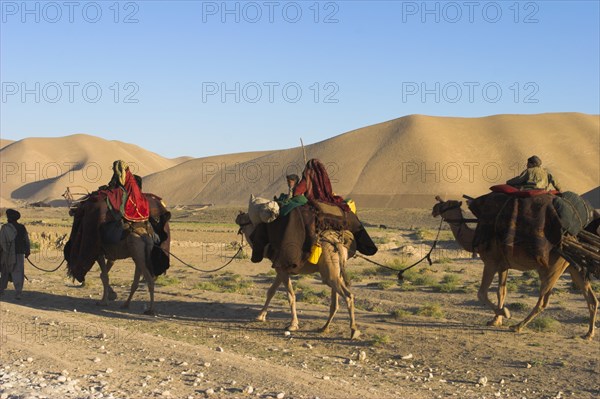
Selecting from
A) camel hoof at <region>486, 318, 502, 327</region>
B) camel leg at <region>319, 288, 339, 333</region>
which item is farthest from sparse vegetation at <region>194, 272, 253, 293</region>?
camel hoof at <region>486, 318, 502, 327</region>

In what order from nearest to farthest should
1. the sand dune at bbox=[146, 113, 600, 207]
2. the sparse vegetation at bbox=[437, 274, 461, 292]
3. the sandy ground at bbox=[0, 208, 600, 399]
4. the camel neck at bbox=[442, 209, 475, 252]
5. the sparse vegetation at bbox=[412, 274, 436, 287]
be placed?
1. the sandy ground at bbox=[0, 208, 600, 399]
2. the camel neck at bbox=[442, 209, 475, 252]
3. the sparse vegetation at bbox=[437, 274, 461, 292]
4. the sparse vegetation at bbox=[412, 274, 436, 287]
5. the sand dune at bbox=[146, 113, 600, 207]

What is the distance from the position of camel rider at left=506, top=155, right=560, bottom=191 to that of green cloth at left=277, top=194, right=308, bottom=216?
345 cm

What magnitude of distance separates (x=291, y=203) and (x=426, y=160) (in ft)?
347

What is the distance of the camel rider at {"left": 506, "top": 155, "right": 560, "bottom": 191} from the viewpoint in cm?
1298

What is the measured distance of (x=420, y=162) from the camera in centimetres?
11694

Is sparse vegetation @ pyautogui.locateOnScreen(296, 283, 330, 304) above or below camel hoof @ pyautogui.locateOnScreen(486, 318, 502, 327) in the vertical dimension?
above

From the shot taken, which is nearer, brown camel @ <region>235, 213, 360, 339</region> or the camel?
brown camel @ <region>235, 213, 360, 339</region>

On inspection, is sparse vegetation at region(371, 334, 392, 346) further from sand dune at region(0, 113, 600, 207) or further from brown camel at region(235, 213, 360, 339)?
sand dune at region(0, 113, 600, 207)

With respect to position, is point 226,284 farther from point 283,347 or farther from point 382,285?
point 283,347

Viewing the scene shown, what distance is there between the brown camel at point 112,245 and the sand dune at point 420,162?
86.5 meters

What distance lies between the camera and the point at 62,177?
17675cm

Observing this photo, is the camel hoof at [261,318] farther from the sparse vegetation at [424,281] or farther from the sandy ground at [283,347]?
the sparse vegetation at [424,281]

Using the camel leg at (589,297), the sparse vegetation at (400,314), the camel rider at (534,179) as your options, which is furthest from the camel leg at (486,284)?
the sparse vegetation at (400,314)

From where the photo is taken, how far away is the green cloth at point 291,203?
501 inches
